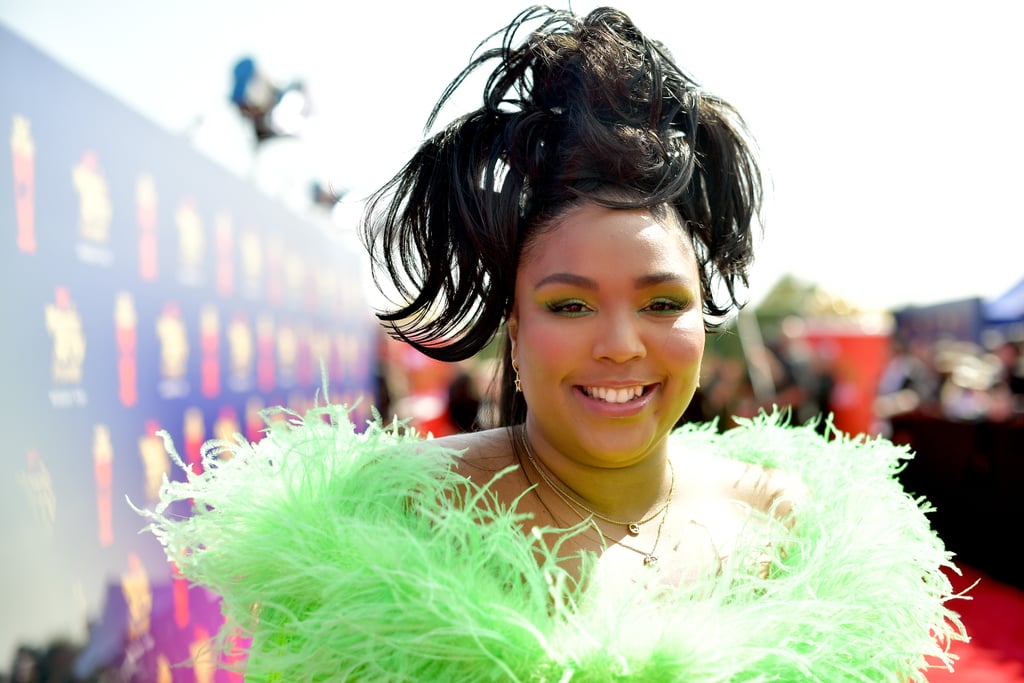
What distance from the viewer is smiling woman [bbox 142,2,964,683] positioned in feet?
3.64

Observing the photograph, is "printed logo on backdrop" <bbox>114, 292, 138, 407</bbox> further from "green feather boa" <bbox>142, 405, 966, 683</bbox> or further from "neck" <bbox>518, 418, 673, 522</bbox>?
"neck" <bbox>518, 418, 673, 522</bbox>

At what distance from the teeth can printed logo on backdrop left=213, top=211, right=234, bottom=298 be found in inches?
106

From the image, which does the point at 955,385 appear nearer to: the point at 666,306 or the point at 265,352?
the point at 265,352

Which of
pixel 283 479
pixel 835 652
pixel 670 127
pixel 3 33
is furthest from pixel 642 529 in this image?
pixel 3 33

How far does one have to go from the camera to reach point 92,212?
7.75ft

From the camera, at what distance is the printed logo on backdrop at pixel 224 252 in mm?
3588

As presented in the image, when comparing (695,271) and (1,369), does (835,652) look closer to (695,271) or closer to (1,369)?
(695,271)

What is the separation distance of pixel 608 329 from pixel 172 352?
223 centimetres

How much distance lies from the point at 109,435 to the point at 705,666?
80.3 inches

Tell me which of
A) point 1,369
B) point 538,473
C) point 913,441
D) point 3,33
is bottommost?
point 913,441

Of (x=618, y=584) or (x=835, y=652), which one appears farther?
(x=618, y=584)

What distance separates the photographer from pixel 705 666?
107cm

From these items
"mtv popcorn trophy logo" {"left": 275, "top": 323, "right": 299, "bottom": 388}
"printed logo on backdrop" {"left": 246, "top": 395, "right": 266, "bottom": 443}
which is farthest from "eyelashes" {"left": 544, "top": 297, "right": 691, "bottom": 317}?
"mtv popcorn trophy logo" {"left": 275, "top": 323, "right": 299, "bottom": 388}

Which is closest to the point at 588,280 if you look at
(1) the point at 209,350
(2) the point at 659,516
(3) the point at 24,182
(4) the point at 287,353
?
(2) the point at 659,516
